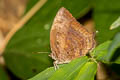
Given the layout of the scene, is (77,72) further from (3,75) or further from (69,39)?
(3,75)

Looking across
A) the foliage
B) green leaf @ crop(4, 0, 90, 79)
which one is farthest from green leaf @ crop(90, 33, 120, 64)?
green leaf @ crop(4, 0, 90, 79)

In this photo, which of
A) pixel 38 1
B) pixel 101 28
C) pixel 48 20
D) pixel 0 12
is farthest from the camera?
pixel 0 12

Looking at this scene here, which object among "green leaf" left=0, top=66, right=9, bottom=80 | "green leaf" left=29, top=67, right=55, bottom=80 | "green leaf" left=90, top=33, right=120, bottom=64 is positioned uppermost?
"green leaf" left=0, top=66, right=9, bottom=80

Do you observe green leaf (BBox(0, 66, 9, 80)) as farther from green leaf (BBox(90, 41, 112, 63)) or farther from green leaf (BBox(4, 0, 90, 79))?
green leaf (BBox(90, 41, 112, 63))

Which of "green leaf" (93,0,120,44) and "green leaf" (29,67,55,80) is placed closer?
"green leaf" (29,67,55,80)

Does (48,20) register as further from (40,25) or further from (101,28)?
(101,28)

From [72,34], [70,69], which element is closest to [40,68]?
[72,34]
